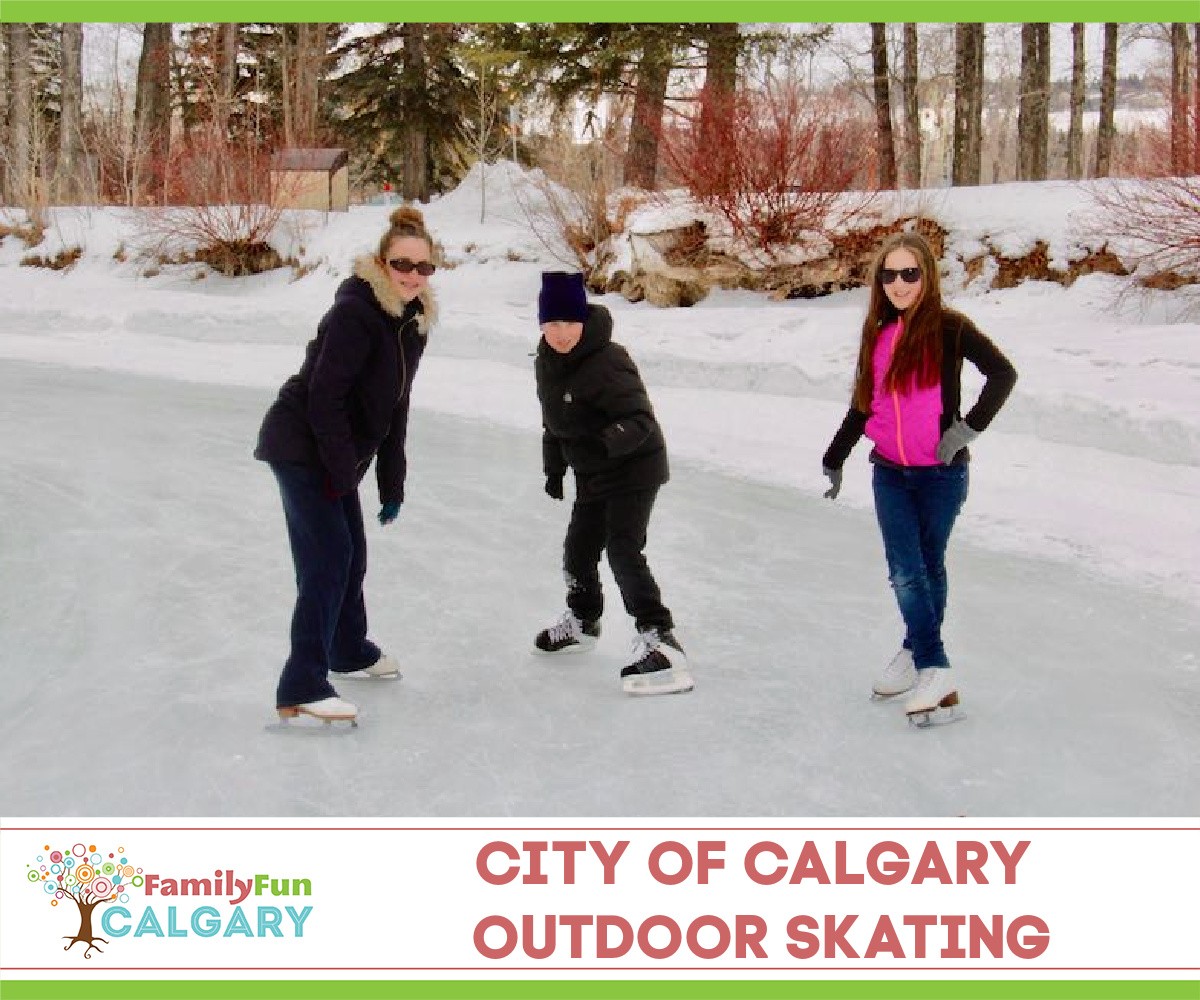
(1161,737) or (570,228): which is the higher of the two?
(570,228)

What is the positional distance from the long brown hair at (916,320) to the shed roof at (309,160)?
15.7m

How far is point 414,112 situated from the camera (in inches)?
939

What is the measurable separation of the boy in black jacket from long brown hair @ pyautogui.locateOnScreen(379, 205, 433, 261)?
39 centimetres

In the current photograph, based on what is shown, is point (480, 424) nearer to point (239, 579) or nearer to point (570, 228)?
point (239, 579)

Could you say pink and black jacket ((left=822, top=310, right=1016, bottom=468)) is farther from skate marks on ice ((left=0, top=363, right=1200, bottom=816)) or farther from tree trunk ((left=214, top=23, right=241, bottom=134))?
tree trunk ((left=214, top=23, right=241, bottom=134))

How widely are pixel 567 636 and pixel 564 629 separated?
27mm

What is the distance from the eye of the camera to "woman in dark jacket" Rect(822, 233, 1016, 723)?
355 cm

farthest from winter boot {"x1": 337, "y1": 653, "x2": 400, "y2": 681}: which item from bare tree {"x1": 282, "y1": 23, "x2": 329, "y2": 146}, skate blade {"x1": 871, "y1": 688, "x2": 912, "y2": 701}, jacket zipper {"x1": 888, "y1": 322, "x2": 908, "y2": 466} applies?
bare tree {"x1": 282, "y1": 23, "x2": 329, "y2": 146}

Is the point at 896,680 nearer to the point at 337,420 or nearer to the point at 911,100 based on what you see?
the point at 337,420

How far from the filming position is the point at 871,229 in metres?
13.1

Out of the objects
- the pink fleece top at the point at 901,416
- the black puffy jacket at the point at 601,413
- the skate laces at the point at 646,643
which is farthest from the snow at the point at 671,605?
the pink fleece top at the point at 901,416

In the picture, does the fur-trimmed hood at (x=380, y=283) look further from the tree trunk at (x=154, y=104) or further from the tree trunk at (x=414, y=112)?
the tree trunk at (x=414, y=112)

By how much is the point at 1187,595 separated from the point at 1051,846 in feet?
8.23

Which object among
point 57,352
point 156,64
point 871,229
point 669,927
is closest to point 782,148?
point 871,229
